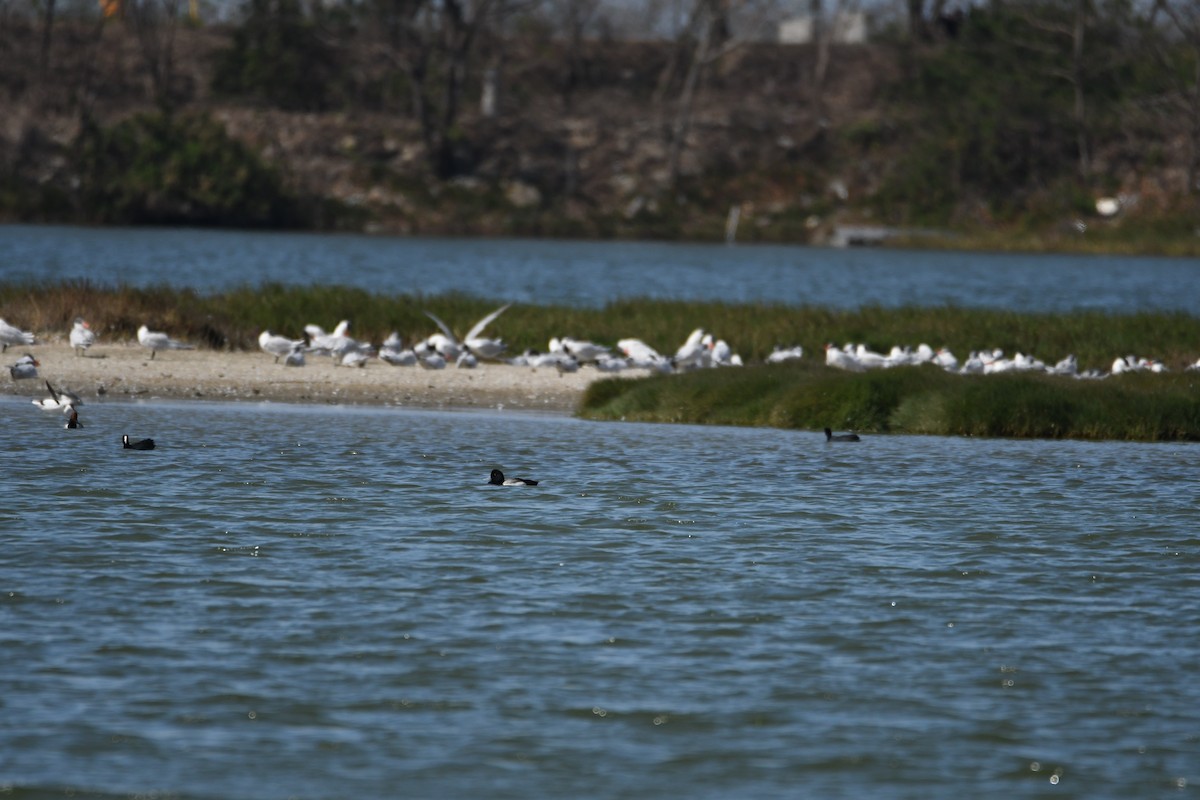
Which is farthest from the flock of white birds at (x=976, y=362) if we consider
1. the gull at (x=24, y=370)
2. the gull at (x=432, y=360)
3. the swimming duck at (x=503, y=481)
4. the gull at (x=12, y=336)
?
the gull at (x=12, y=336)

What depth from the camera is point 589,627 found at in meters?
10.4

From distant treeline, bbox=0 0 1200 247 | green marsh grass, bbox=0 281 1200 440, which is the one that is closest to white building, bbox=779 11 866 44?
distant treeline, bbox=0 0 1200 247

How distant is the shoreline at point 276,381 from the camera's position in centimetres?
2373

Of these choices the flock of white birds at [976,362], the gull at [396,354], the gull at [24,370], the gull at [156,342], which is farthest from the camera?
the gull at [396,354]

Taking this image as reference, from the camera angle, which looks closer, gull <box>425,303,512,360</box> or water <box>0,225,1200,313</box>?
gull <box>425,303,512,360</box>

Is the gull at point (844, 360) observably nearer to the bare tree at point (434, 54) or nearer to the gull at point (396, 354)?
the gull at point (396, 354)

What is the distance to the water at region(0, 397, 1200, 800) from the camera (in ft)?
25.9

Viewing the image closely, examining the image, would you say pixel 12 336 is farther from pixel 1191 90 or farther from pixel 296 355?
pixel 1191 90

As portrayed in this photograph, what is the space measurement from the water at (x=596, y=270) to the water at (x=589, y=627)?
18.6m

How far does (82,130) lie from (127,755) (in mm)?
80427

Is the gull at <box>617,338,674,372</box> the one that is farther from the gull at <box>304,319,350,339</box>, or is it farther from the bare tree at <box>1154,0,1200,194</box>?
the bare tree at <box>1154,0,1200,194</box>

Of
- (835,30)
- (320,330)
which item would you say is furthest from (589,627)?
(835,30)

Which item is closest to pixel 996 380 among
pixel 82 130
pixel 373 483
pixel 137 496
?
pixel 373 483

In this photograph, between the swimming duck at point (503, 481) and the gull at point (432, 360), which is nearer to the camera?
the swimming duck at point (503, 481)
